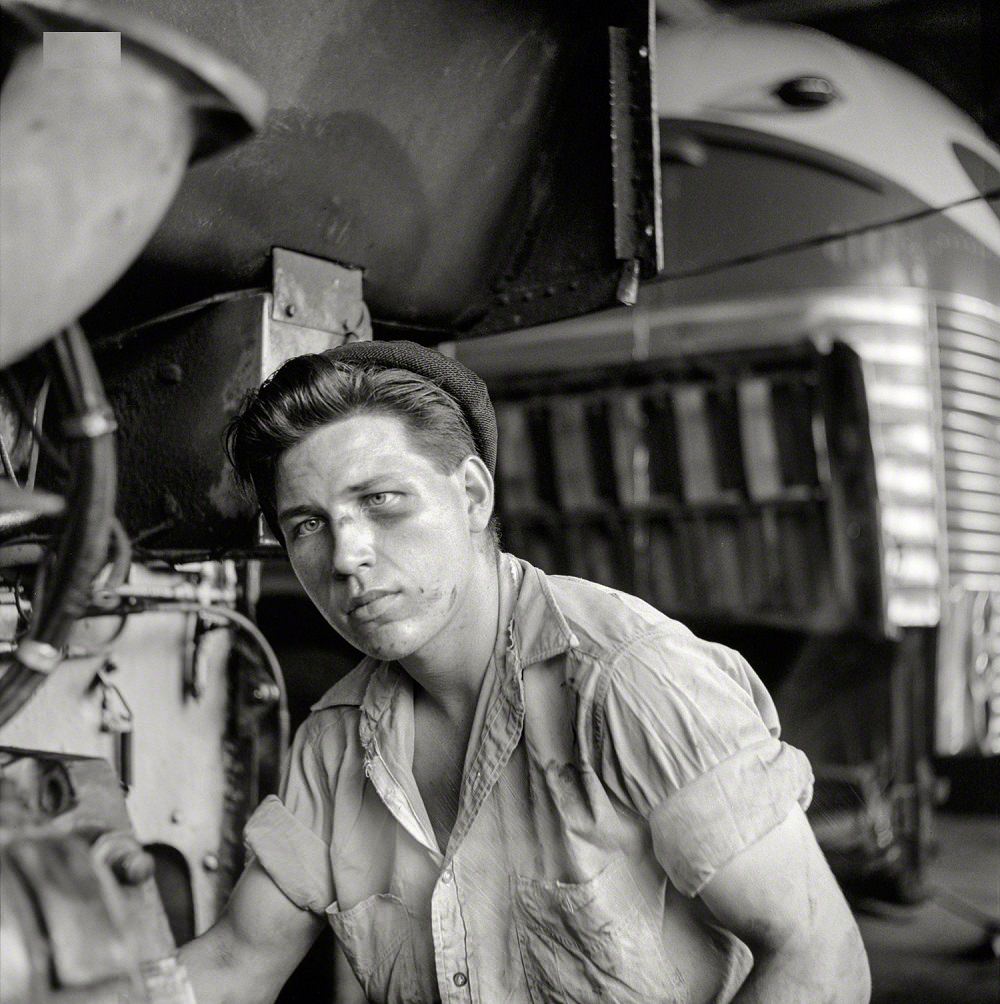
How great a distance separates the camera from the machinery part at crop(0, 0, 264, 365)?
2.79 feet

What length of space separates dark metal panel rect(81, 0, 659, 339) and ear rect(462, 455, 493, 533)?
1.99 ft

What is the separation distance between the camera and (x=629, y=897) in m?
1.46

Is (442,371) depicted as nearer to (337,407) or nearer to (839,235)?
(337,407)

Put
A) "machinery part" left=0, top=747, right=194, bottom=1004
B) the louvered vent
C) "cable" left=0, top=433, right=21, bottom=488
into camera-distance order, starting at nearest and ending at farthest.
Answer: "machinery part" left=0, top=747, right=194, bottom=1004
"cable" left=0, top=433, right=21, bottom=488
the louvered vent

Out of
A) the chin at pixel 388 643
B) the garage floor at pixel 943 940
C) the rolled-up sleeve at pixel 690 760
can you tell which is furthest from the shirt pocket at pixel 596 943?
the garage floor at pixel 943 940

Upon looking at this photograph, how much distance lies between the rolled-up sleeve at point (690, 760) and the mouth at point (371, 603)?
0.30 metres

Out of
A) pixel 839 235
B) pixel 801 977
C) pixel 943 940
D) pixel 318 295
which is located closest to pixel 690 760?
pixel 801 977

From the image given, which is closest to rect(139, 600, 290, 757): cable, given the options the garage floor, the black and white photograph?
the black and white photograph

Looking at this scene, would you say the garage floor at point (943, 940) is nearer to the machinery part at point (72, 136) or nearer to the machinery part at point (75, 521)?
the machinery part at point (75, 521)

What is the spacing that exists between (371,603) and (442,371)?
1.25 feet

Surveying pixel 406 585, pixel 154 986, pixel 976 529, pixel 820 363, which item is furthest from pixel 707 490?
pixel 154 986

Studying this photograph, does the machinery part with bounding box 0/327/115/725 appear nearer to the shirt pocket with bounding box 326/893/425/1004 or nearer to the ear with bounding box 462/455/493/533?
the ear with bounding box 462/455/493/533

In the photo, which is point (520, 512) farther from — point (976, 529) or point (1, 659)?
point (1, 659)

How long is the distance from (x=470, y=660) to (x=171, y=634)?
1049mm
